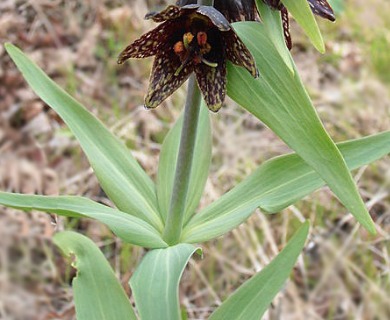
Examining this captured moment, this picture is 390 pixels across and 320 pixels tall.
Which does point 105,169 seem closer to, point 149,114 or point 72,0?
point 149,114

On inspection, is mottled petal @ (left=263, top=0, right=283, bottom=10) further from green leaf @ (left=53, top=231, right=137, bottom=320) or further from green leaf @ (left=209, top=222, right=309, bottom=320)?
green leaf @ (left=53, top=231, right=137, bottom=320)

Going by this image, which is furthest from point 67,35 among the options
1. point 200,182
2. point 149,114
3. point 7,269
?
point 200,182

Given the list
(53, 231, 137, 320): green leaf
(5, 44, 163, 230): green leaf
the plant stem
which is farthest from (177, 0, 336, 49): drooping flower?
(53, 231, 137, 320): green leaf

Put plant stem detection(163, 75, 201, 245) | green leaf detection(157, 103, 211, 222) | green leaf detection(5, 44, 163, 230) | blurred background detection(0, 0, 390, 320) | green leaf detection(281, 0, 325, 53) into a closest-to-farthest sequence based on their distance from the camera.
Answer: green leaf detection(281, 0, 325, 53)
plant stem detection(163, 75, 201, 245)
green leaf detection(5, 44, 163, 230)
green leaf detection(157, 103, 211, 222)
blurred background detection(0, 0, 390, 320)

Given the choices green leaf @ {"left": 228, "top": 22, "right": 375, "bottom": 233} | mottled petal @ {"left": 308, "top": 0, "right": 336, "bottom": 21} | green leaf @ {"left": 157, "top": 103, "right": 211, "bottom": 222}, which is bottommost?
green leaf @ {"left": 157, "top": 103, "right": 211, "bottom": 222}

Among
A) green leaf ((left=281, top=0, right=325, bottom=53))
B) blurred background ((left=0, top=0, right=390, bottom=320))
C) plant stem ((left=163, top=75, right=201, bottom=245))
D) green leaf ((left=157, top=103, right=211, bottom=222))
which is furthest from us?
blurred background ((left=0, top=0, right=390, bottom=320))

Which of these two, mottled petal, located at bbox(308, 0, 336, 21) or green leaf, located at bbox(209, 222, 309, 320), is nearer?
mottled petal, located at bbox(308, 0, 336, 21)
